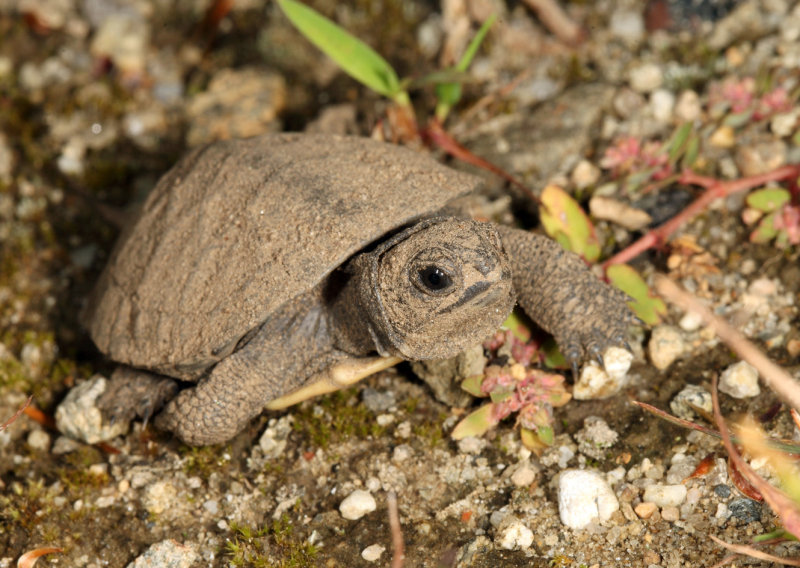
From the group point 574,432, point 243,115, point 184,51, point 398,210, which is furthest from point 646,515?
point 184,51

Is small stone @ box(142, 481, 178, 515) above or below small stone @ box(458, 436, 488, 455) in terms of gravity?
above

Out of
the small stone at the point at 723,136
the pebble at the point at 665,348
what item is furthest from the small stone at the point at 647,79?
the pebble at the point at 665,348

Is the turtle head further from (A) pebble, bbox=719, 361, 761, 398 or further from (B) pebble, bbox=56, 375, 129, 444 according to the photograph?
(B) pebble, bbox=56, 375, 129, 444

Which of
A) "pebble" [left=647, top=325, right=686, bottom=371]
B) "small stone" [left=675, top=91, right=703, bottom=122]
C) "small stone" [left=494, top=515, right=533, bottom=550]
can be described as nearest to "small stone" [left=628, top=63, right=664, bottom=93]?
"small stone" [left=675, top=91, right=703, bottom=122]

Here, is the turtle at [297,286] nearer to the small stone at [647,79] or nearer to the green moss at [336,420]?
the green moss at [336,420]

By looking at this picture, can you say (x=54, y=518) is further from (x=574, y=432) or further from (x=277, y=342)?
(x=574, y=432)
